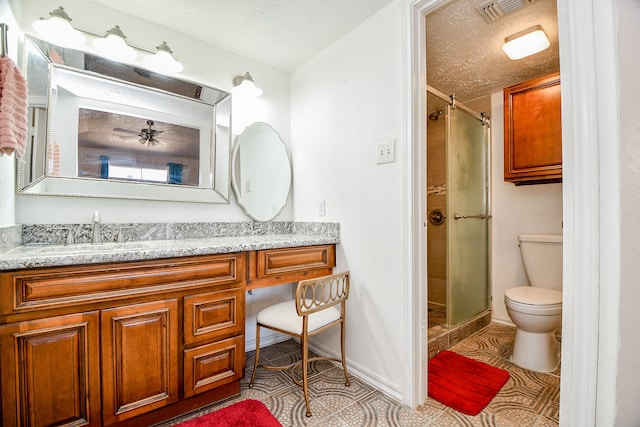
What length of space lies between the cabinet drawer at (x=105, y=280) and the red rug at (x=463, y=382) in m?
1.31

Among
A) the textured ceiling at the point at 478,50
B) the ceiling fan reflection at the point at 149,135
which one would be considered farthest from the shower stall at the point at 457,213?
the ceiling fan reflection at the point at 149,135

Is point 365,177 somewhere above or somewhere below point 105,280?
above

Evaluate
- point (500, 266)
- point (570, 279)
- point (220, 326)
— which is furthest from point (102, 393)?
point (500, 266)

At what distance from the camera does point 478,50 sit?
1.99 m

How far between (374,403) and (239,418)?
68cm

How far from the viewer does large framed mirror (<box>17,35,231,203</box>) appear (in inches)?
57.9

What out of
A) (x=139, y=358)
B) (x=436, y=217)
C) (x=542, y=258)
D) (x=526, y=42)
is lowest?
(x=139, y=358)

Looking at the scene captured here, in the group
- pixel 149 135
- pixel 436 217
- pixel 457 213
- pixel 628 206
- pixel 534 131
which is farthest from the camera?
pixel 436 217

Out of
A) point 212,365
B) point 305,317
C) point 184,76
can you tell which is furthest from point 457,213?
point 184,76

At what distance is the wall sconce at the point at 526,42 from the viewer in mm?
1733

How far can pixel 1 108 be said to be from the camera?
0.95m

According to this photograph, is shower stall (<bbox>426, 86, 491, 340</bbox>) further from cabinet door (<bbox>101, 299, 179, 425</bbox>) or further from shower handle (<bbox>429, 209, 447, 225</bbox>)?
cabinet door (<bbox>101, 299, 179, 425</bbox>)

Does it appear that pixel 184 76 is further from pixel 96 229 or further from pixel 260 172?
pixel 96 229

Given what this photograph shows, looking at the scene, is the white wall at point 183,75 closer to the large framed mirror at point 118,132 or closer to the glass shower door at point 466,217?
the large framed mirror at point 118,132
